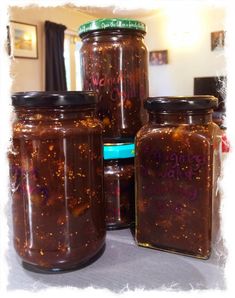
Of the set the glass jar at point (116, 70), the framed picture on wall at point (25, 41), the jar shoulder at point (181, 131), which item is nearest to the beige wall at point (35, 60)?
the framed picture on wall at point (25, 41)

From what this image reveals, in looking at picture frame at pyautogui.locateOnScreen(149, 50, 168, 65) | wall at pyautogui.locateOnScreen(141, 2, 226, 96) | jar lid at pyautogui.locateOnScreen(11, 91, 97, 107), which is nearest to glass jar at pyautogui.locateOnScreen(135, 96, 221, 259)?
jar lid at pyautogui.locateOnScreen(11, 91, 97, 107)

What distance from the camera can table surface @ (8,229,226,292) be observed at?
0.39 metres

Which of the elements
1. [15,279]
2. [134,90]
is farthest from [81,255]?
[134,90]

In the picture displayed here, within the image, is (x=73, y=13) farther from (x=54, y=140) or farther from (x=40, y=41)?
(x=54, y=140)

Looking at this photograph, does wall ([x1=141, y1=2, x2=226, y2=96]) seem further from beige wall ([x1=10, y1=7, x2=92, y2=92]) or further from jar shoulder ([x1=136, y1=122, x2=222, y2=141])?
jar shoulder ([x1=136, y1=122, x2=222, y2=141])

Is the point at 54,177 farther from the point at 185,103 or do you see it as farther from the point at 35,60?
the point at 35,60

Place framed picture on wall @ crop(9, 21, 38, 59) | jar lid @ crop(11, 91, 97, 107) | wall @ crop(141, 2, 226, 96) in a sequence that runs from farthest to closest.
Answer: wall @ crop(141, 2, 226, 96) → framed picture on wall @ crop(9, 21, 38, 59) → jar lid @ crop(11, 91, 97, 107)

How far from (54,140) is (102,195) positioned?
0.12 metres

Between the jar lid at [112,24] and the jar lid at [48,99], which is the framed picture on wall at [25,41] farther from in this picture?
the jar lid at [48,99]

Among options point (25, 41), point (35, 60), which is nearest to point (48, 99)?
point (25, 41)

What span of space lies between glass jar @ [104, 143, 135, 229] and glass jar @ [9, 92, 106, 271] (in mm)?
94

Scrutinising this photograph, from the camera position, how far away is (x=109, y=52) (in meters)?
0.53

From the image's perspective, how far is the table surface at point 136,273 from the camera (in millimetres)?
391

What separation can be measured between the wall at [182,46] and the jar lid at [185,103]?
3.15m
